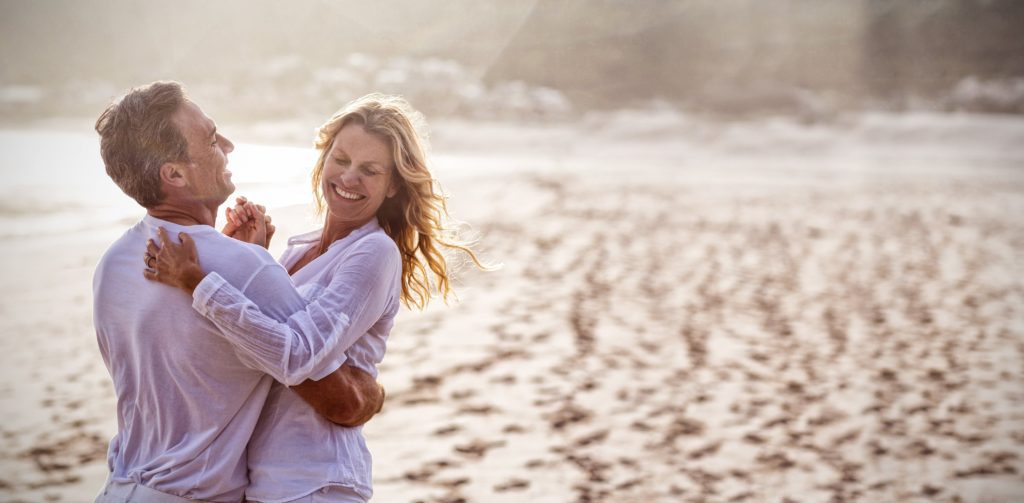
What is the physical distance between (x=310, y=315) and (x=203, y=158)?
382 mm

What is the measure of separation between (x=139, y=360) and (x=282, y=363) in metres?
0.29

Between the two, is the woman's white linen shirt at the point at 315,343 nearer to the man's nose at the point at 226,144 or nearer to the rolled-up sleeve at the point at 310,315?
the rolled-up sleeve at the point at 310,315

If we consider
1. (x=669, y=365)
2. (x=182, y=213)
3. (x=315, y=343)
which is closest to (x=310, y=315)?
(x=315, y=343)

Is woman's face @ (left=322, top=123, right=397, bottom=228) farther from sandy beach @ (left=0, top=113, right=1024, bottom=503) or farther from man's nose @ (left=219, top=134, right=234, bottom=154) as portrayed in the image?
sandy beach @ (left=0, top=113, right=1024, bottom=503)

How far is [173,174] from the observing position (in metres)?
1.73

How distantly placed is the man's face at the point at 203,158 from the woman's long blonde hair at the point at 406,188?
306mm

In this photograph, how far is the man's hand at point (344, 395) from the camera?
181 centimetres

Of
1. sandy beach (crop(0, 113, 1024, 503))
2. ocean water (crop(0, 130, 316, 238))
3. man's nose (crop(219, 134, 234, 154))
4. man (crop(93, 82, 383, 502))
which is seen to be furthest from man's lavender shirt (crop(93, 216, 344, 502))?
ocean water (crop(0, 130, 316, 238))

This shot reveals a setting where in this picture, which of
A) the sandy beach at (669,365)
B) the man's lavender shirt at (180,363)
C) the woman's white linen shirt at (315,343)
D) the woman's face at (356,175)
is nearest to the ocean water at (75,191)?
the sandy beach at (669,365)

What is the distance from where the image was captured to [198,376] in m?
1.73

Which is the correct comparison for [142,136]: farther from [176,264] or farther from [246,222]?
[246,222]

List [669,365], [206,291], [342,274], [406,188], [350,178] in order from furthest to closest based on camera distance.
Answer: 1. [669,365]
2. [406,188]
3. [350,178]
4. [342,274]
5. [206,291]

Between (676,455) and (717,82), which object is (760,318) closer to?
(676,455)

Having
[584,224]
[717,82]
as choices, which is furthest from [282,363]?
[717,82]
